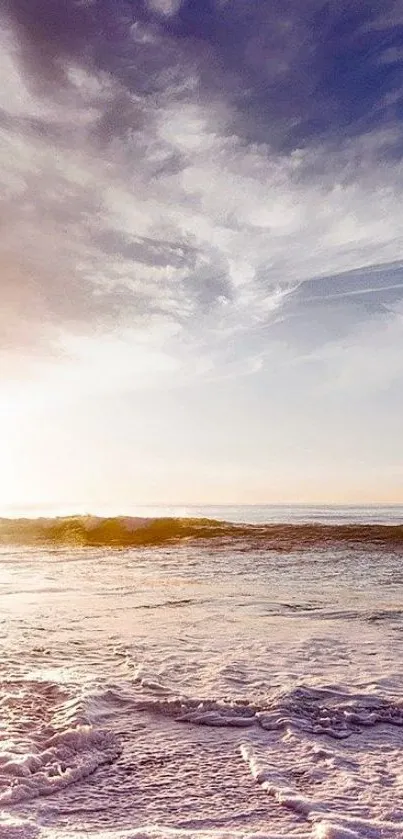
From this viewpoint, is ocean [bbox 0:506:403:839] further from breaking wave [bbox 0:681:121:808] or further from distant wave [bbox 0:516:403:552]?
distant wave [bbox 0:516:403:552]

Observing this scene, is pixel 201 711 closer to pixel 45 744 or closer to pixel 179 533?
pixel 45 744

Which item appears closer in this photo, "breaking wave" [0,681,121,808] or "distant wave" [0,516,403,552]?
"breaking wave" [0,681,121,808]

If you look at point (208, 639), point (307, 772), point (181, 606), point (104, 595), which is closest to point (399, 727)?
point (307, 772)

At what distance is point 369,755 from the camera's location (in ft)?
13.2

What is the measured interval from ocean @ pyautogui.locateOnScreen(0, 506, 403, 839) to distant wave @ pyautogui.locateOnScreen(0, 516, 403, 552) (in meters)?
9.61

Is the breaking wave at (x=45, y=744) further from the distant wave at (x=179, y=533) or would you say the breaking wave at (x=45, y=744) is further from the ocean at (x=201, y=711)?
the distant wave at (x=179, y=533)

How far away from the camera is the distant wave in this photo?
2138cm

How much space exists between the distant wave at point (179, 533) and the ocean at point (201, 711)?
9613 millimetres

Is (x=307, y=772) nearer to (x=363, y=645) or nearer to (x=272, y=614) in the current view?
(x=363, y=645)

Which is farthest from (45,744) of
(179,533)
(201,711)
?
(179,533)

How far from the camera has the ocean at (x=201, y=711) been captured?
3178mm

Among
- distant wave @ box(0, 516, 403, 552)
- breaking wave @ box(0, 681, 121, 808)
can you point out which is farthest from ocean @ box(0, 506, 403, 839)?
distant wave @ box(0, 516, 403, 552)

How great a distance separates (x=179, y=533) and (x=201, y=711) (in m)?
20.7

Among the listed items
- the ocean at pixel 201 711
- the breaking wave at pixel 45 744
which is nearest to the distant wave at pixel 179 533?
the ocean at pixel 201 711
